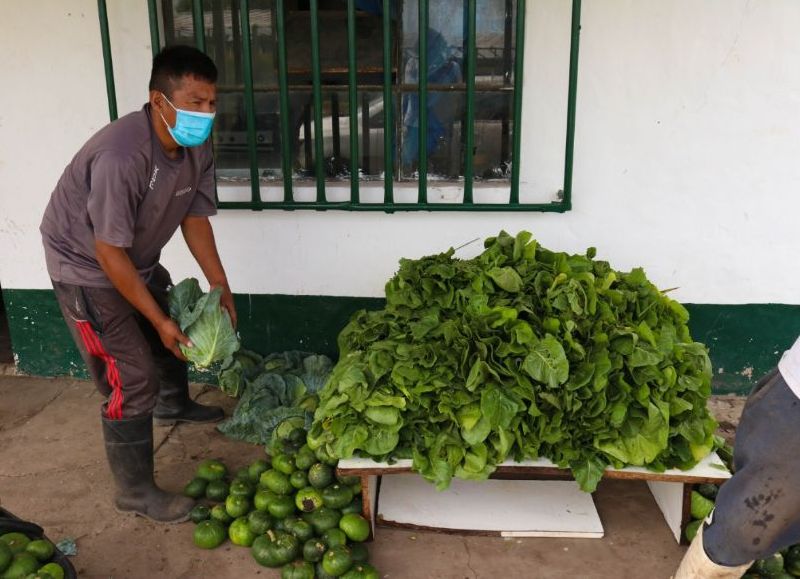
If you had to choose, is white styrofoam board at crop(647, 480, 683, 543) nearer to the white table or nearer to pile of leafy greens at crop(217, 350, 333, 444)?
the white table

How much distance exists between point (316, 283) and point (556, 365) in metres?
1.99

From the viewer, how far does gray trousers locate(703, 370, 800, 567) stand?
2203mm

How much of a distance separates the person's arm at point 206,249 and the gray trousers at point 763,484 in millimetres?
2374

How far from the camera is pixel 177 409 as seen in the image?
13.9ft

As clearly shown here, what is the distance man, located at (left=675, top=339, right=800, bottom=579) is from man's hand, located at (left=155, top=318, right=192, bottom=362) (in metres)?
2.25

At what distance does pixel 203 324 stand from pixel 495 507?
1.62 m

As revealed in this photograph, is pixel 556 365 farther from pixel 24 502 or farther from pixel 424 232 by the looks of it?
pixel 24 502

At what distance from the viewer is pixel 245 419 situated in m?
4.05

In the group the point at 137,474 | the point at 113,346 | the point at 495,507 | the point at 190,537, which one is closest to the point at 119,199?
the point at 113,346

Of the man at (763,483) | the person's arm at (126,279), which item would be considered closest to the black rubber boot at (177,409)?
the person's arm at (126,279)

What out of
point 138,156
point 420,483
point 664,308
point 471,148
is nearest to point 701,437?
point 664,308

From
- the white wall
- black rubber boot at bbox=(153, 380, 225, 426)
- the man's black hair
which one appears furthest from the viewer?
black rubber boot at bbox=(153, 380, 225, 426)

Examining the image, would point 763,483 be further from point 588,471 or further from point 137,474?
point 137,474

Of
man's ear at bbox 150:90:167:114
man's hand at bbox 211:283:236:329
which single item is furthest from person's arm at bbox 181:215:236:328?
man's ear at bbox 150:90:167:114
